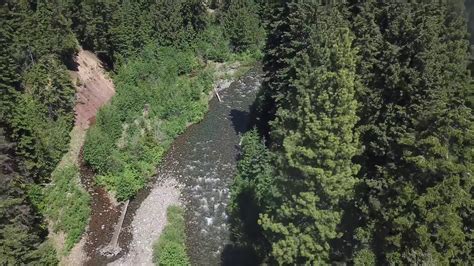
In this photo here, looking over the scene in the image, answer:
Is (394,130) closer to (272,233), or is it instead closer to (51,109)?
(272,233)

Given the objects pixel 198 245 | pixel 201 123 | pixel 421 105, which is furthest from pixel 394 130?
pixel 201 123

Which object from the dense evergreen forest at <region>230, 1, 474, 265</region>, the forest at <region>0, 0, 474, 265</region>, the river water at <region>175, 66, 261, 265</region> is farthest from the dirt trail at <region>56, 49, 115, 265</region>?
the dense evergreen forest at <region>230, 1, 474, 265</region>

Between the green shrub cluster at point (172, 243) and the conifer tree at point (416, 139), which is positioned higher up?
the conifer tree at point (416, 139)

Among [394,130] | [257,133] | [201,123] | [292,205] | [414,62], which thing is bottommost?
[201,123]

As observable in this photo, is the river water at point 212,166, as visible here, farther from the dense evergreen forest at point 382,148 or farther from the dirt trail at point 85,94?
the dirt trail at point 85,94

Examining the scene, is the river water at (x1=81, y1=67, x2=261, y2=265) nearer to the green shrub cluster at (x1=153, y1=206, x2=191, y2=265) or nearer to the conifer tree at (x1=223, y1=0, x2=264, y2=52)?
the green shrub cluster at (x1=153, y1=206, x2=191, y2=265)

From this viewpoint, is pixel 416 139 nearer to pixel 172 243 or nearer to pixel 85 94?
pixel 172 243

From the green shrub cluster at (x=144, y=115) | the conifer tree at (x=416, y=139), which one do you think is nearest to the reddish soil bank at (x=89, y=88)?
the green shrub cluster at (x=144, y=115)
